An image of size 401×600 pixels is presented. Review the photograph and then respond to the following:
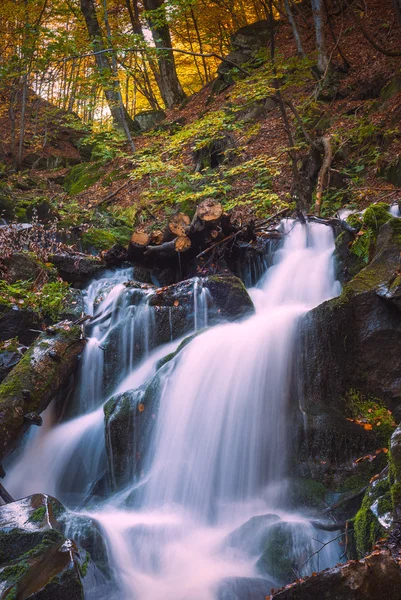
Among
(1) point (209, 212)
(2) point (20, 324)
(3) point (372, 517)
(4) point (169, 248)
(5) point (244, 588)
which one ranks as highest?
(1) point (209, 212)

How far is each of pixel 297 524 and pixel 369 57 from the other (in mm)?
12701

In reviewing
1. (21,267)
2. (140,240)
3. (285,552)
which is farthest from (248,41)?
(285,552)

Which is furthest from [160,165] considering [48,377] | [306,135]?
[48,377]

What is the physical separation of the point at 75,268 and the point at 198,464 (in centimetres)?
489

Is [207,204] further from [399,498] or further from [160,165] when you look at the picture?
[399,498]

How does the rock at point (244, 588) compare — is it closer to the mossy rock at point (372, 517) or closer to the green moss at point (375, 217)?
the mossy rock at point (372, 517)

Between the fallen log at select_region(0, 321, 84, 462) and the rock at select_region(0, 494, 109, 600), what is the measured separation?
124 centimetres

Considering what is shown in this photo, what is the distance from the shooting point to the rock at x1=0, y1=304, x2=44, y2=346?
21.6 feet

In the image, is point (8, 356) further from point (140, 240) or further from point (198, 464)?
point (198, 464)

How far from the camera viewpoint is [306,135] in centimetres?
972

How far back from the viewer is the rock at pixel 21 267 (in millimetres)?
7539

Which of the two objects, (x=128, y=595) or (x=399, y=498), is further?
(x=128, y=595)

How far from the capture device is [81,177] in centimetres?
1627

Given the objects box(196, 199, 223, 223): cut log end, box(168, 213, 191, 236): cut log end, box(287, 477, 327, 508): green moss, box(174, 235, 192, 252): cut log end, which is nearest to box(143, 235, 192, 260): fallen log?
box(174, 235, 192, 252): cut log end
